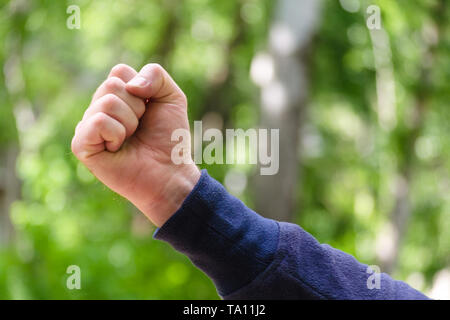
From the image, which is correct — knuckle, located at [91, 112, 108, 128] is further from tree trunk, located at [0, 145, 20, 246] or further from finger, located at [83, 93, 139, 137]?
tree trunk, located at [0, 145, 20, 246]

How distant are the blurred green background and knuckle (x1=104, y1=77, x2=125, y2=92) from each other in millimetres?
1589

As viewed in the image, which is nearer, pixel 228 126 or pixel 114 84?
pixel 114 84

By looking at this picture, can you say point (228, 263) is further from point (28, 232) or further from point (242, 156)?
point (242, 156)

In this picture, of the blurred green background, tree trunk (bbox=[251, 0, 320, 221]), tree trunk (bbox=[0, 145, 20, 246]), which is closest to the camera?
the blurred green background

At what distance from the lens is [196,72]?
570cm

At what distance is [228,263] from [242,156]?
3173mm

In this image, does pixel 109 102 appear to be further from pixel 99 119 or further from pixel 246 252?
pixel 246 252

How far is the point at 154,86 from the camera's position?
2.92 feet

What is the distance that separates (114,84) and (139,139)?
11 centimetres

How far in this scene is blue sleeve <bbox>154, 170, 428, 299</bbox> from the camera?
88 centimetres

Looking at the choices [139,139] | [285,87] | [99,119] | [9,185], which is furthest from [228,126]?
[99,119]

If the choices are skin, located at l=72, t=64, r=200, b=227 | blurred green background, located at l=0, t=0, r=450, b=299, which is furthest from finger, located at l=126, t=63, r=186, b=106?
blurred green background, located at l=0, t=0, r=450, b=299

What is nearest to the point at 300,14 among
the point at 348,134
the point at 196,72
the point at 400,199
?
the point at 400,199

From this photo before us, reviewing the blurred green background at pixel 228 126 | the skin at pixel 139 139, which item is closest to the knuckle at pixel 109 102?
the skin at pixel 139 139
